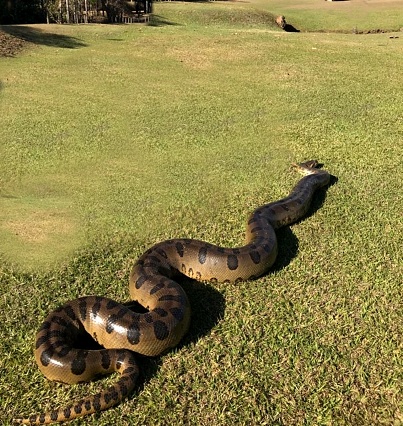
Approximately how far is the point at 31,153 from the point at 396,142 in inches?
356

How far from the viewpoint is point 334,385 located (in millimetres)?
4910

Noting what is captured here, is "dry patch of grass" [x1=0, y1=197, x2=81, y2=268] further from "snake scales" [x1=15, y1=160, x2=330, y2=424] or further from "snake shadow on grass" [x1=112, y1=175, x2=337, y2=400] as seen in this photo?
"snake shadow on grass" [x1=112, y1=175, x2=337, y2=400]

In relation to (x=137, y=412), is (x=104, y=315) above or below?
above

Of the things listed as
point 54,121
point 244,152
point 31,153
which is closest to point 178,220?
point 244,152

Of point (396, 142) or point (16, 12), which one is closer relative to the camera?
point (396, 142)

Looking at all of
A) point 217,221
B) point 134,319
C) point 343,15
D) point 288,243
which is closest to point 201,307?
point 134,319

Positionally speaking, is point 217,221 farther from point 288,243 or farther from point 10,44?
point 10,44

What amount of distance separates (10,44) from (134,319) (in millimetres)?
18206

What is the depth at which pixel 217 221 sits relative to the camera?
8.01 metres

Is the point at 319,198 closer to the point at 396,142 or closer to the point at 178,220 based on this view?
the point at 178,220

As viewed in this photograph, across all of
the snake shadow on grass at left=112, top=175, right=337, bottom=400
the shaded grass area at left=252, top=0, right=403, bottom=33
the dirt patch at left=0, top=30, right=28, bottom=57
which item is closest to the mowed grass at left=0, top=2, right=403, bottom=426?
the snake shadow on grass at left=112, top=175, right=337, bottom=400

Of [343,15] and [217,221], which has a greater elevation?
[343,15]

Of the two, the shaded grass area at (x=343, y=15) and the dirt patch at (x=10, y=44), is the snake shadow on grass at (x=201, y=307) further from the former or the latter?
the shaded grass area at (x=343, y=15)

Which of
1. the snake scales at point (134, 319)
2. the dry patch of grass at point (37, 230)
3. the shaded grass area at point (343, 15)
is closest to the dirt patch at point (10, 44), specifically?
the dry patch of grass at point (37, 230)
